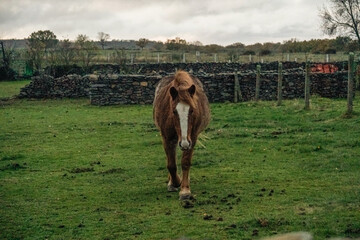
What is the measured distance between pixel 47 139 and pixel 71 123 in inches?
142

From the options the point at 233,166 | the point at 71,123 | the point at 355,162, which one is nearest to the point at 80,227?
the point at 233,166

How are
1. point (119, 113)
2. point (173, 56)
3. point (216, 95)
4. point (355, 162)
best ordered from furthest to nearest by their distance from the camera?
point (173, 56) < point (216, 95) < point (119, 113) < point (355, 162)

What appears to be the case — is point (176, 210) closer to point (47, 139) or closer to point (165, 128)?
point (165, 128)

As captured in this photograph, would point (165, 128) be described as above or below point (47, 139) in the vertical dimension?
above

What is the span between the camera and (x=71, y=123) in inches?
784

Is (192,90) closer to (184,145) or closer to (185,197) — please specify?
(184,145)

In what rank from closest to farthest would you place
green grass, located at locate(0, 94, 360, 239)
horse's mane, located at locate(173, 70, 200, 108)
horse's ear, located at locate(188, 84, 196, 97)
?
green grass, located at locate(0, 94, 360, 239) < horse's mane, located at locate(173, 70, 200, 108) < horse's ear, located at locate(188, 84, 196, 97)

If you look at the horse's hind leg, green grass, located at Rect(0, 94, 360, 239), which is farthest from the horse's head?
green grass, located at Rect(0, 94, 360, 239)

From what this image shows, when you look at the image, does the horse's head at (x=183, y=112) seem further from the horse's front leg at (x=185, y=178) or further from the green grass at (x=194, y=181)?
the green grass at (x=194, y=181)

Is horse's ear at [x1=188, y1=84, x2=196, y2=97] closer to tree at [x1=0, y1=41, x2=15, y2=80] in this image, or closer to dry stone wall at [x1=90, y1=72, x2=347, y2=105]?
dry stone wall at [x1=90, y1=72, x2=347, y2=105]

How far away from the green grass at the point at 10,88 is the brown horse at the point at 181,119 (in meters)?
25.0

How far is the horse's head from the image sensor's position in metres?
8.34

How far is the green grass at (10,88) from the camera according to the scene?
33.6m

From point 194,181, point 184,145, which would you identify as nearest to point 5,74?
point 194,181
